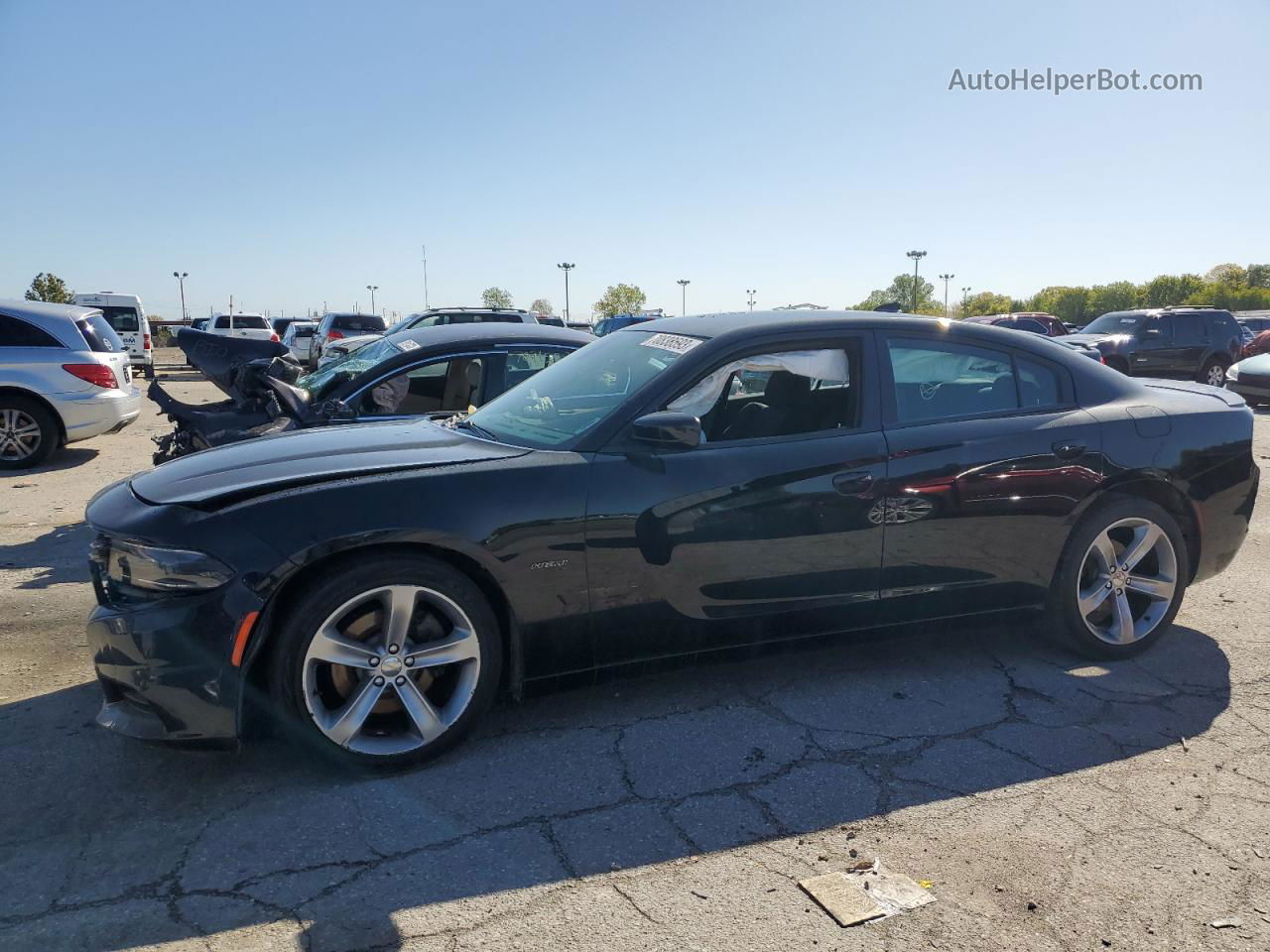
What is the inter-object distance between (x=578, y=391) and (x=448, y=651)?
1322mm

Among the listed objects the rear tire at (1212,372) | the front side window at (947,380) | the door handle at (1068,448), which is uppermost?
the front side window at (947,380)

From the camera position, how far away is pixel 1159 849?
2746 millimetres

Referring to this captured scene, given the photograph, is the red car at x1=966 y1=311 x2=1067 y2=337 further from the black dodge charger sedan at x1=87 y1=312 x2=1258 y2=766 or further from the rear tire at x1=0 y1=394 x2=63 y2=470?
the black dodge charger sedan at x1=87 y1=312 x2=1258 y2=766

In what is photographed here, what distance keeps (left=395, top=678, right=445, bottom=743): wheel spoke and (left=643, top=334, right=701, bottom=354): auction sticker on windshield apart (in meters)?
1.67

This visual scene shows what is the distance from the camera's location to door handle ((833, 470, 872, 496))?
3641 mm

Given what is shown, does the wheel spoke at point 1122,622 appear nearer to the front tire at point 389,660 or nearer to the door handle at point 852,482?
the door handle at point 852,482

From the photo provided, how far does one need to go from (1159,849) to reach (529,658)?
2045 millimetres

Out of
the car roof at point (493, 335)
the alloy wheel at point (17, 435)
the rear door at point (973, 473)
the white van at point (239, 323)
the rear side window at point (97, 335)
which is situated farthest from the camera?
the white van at point (239, 323)

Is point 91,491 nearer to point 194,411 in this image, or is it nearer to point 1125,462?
point 194,411

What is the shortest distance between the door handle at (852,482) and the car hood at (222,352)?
4671 millimetres

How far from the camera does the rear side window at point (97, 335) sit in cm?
1004

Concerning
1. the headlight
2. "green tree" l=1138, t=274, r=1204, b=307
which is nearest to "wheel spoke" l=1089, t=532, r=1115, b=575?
the headlight

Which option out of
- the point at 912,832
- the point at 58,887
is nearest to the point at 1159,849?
the point at 912,832

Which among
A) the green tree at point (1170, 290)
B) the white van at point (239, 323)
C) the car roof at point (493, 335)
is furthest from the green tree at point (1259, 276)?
the car roof at point (493, 335)
